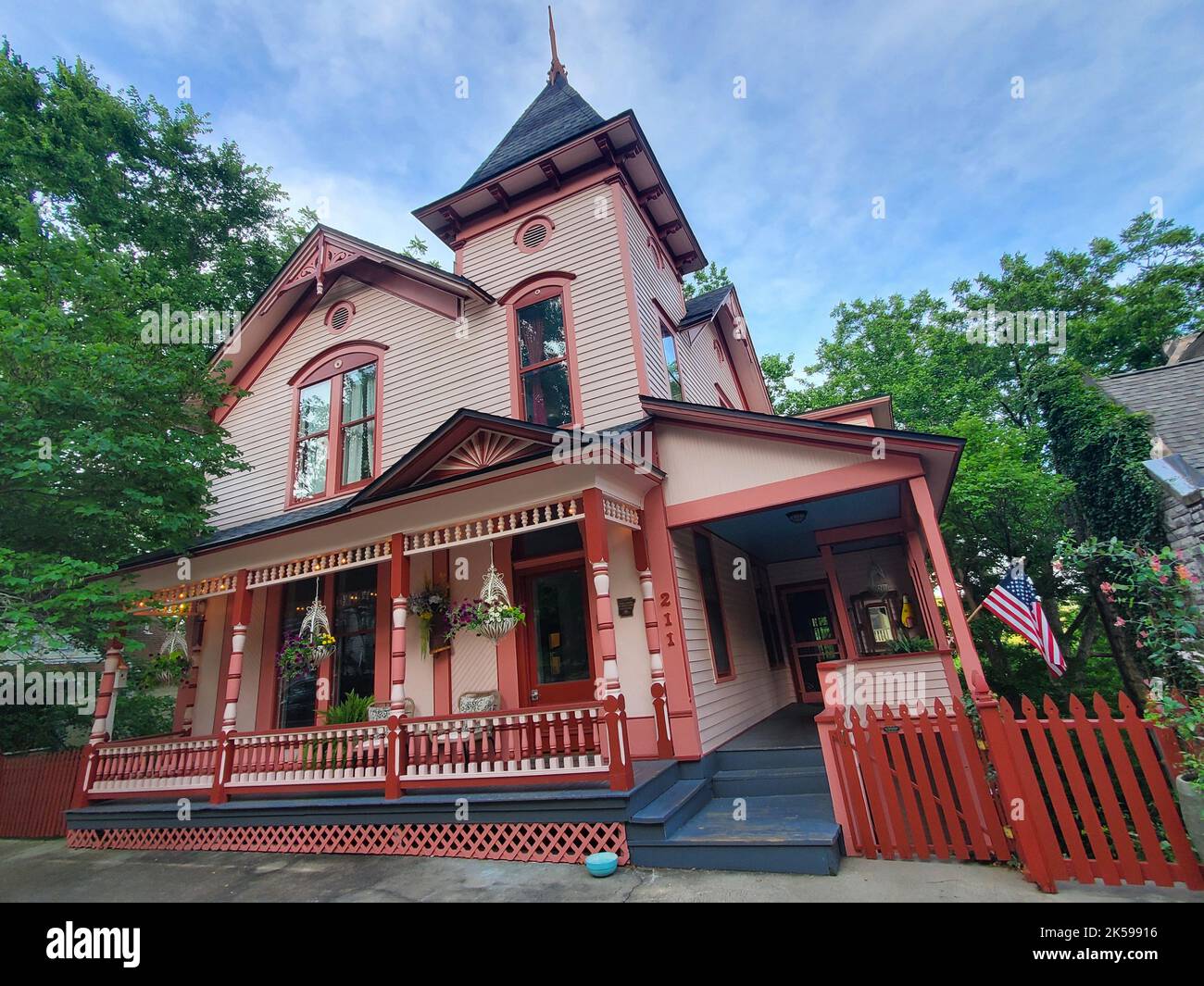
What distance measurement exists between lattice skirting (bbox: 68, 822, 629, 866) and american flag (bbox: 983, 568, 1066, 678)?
4972 millimetres

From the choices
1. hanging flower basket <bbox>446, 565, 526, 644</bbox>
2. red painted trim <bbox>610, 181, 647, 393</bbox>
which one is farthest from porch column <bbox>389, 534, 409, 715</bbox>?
red painted trim <bbox>610, 181, 647, 393</bbox>

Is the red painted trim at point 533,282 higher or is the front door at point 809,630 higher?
the red painted trim at point 533,282

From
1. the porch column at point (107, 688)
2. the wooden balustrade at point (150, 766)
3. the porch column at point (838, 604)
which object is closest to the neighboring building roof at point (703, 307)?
the porch column at point (838, 604)

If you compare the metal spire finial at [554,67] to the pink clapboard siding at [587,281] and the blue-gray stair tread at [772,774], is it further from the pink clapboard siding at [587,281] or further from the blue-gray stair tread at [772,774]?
the blue-gray stair tread at [772,774]

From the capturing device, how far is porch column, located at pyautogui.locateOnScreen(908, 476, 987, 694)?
461 cm

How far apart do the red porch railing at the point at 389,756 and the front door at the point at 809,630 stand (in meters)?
6.89

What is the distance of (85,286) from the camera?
8.21 meters

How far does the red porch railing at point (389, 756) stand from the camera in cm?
523

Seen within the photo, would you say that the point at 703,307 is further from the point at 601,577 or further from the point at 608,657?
the point at 608,657

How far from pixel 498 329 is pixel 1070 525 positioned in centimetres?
1498

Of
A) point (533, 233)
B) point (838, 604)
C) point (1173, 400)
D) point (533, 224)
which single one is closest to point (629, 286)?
point (533, 233)

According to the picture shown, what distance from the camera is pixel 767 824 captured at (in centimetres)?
473
